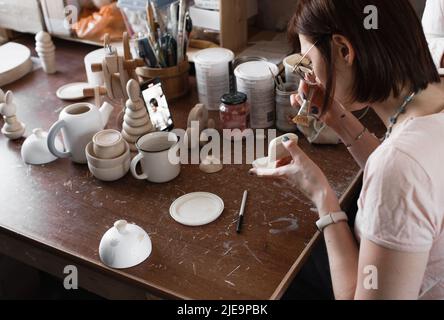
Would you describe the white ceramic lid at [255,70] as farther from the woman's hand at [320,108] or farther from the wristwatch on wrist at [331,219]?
the wristwatch on wrist at [331,219]

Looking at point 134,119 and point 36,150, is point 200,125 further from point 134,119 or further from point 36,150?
point 36,150

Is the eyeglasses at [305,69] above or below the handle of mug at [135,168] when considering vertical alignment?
above

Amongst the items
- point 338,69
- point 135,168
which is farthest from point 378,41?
point 135,168

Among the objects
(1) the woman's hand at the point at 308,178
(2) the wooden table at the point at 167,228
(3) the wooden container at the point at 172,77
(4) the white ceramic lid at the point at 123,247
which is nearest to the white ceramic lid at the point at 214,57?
(3) the wooden container at the point at 172,77

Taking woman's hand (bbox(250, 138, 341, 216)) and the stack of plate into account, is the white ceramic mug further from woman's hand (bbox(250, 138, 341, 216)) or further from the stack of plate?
the stack of plate

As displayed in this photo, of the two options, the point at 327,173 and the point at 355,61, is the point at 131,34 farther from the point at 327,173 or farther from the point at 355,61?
the point at 355,61

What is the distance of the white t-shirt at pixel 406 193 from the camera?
0.75m

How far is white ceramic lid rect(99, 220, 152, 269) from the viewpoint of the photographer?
919mm

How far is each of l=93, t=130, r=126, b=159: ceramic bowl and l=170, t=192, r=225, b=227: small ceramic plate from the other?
18 cm

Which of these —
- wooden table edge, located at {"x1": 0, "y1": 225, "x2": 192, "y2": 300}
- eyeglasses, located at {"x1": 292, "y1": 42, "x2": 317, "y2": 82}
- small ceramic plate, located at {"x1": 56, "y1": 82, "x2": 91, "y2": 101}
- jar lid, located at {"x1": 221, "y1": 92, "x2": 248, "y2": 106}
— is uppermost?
eyeglasses, located at {"x1": 292, "y1": 42, "x2": 317, "y2": 82}

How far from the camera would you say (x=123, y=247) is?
0.92 metres

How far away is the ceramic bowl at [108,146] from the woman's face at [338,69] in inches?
17.7

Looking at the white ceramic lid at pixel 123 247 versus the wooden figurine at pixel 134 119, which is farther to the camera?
the wooden figurine at pixel 134 119

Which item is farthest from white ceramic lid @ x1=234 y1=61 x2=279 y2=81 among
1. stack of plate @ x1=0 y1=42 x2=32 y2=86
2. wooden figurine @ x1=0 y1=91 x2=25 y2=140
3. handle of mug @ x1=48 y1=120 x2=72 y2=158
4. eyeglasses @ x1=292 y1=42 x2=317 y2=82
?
stack of plate @ x1=0 y1=42 x2=32 y2=86
